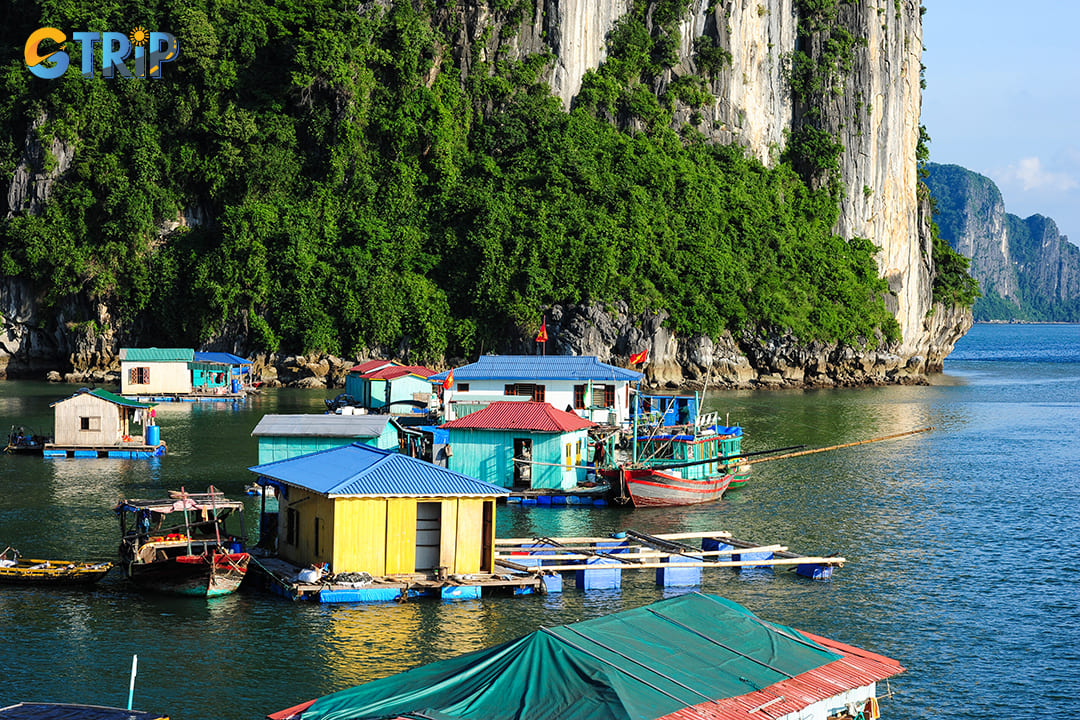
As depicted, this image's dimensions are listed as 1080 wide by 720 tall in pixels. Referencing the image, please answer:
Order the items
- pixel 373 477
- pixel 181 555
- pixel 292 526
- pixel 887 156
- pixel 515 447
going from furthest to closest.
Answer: pixel 887 156, pixel 515 447, pixel 292 526, pixel 181 555, pixel 373 477

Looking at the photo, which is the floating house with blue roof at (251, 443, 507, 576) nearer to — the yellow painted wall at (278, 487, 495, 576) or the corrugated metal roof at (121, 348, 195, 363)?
the yellow painted wall at (278, 487, 495, 576)

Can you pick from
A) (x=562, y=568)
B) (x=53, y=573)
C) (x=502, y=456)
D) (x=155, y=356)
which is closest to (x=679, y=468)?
(x=502, y=456)

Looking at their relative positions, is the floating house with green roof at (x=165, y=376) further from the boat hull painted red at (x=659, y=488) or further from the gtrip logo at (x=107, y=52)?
the boat hull painted red at (x=659, y=488)

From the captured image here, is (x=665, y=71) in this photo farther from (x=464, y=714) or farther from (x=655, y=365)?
(x=464, y=714)

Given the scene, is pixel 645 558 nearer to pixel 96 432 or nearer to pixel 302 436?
pixel 302 436

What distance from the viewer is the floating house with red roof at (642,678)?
46.8ft

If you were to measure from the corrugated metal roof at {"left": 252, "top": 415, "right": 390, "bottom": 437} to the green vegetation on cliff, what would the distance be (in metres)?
58.9

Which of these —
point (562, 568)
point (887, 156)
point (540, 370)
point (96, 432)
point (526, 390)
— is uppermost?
point (887, 156)

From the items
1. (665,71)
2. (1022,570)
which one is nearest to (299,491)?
(1022,570)

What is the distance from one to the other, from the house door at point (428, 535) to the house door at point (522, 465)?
1495 cm

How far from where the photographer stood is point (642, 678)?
14945 mm

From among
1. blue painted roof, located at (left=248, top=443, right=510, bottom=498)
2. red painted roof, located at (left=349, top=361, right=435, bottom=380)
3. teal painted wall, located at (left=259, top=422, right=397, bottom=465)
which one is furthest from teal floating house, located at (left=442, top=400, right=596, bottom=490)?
red painted roof, located at (left=349, top=361, right=435, bottom=380)

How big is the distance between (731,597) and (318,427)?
17.9 metres

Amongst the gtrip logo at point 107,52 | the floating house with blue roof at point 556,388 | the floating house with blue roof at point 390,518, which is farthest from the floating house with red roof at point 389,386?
the gtrip logo at point 107,52
